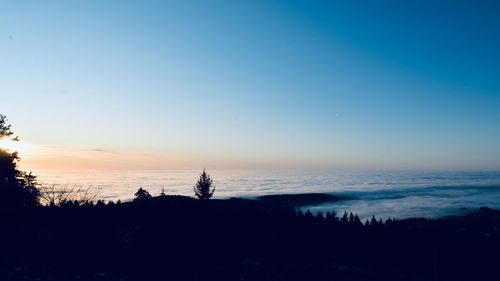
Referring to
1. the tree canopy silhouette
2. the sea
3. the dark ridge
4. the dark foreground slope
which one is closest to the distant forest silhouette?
the dark foreground slope

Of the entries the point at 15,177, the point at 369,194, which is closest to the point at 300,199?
the point at 369,194

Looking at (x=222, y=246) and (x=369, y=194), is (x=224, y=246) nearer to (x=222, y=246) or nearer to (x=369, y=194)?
(x=222, y=246)

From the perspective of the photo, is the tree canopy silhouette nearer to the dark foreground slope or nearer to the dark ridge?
the dark foreground slope

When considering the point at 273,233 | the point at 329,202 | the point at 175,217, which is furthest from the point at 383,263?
the point at 329,202

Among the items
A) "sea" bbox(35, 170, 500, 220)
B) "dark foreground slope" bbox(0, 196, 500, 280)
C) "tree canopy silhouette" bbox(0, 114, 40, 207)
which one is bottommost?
"sea" bbox(35, 170, 500, 220)

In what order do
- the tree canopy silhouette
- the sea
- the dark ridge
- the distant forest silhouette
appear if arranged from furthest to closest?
the dark ridge → the sea → the tree canopy silhouette → the distant forest silhouette

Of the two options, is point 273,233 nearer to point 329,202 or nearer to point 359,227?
point 359,227

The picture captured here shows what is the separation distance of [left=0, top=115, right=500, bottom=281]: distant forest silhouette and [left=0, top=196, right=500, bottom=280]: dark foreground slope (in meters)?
0.04

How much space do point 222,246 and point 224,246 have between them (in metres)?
0.10

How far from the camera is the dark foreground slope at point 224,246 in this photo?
9422 millimetres

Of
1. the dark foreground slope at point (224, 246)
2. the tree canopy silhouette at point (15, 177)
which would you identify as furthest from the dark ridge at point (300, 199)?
the dark foreground slope at point (224, 246)

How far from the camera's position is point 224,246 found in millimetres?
11906

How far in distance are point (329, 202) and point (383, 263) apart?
64239 mm

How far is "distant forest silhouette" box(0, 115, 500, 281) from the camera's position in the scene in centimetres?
941
